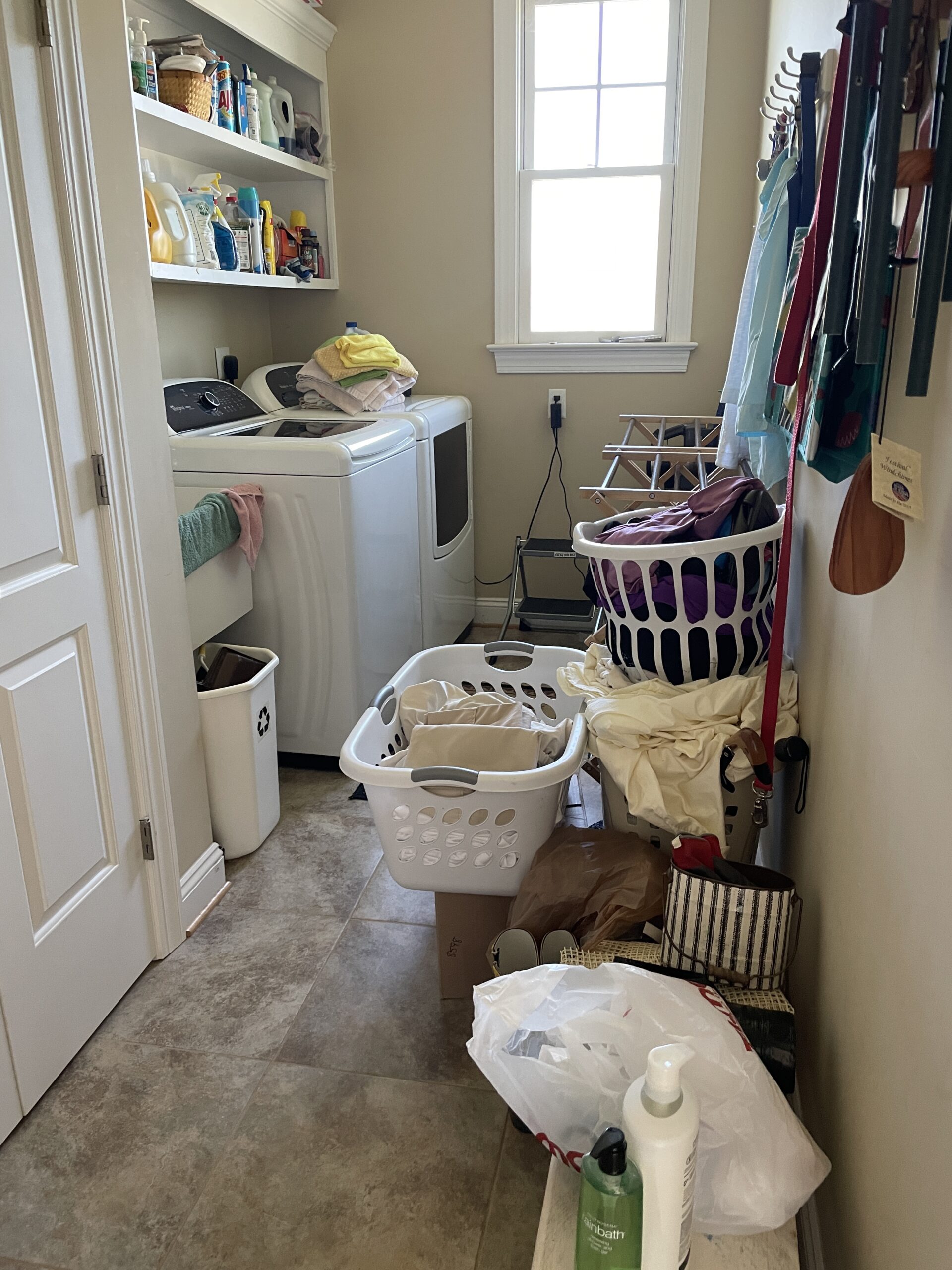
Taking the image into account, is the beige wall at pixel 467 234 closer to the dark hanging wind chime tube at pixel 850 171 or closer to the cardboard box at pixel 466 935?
the cardboard box at pixel 466 935

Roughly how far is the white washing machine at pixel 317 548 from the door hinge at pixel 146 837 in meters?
0.84

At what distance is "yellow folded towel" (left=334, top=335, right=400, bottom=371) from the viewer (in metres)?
2.95

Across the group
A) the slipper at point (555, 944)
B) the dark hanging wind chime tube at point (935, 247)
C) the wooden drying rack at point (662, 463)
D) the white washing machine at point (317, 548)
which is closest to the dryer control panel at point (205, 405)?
the white washing machine at point (317, 548)

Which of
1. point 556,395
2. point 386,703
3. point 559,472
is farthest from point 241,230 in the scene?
point 386,703

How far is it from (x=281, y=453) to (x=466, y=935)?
1360 millimetres

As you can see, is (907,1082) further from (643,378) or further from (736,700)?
(643,378)

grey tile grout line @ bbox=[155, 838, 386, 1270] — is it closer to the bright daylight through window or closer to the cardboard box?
the cardboard box

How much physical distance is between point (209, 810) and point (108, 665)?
1.96 ft

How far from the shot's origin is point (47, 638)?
1.51 meters

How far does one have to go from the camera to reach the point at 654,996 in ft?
3.51

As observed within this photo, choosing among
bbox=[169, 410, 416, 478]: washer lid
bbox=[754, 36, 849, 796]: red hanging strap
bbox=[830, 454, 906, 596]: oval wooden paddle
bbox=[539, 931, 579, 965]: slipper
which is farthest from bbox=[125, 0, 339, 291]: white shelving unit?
bbox=[830, 454, 906, 596]: oval wooden paddle

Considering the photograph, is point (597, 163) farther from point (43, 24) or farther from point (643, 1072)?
point (643, 1072)

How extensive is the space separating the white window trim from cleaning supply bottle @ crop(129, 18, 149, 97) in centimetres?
138

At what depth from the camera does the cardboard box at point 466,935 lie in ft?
5.66
